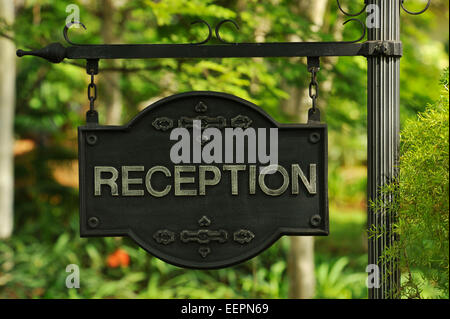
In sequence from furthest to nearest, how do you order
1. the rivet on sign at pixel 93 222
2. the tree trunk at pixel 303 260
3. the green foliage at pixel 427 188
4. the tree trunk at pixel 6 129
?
the tree trunk at pixel 6 129, the tree trunk at pixel 303 260, the rivet on sign at pixel 93 222, the green foliage at pixel 427 188

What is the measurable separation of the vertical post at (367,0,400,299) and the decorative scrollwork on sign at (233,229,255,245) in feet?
1.73

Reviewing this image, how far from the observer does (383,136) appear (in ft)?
6.46

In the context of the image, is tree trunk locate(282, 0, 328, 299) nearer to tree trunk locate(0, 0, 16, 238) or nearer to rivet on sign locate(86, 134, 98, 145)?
rivet on sign locate(86, 134, 98, 145)

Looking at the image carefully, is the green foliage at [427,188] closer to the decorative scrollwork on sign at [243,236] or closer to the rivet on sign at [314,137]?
the rivet on sign at [314,137]

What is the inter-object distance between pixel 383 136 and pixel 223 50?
79 cm

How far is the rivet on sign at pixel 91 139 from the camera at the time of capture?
191 centimetres

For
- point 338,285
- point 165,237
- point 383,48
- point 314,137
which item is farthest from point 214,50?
point 338,285

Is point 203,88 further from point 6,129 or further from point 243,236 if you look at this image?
point 6,129

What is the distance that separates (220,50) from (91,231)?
0.95 metres

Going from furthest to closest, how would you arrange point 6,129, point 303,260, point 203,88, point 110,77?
point 110,77
point 6,129
point 303,260
point 203,88

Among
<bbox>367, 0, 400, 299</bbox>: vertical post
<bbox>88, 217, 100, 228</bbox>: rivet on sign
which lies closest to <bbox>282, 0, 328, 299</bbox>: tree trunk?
<bbox>367, 0, 400, 299</bbox>: vertical post

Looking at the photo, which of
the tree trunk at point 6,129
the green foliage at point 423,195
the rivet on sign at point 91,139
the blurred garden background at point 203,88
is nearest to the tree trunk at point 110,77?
the blurred garden background at point 203,88

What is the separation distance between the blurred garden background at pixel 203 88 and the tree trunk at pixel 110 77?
24mm

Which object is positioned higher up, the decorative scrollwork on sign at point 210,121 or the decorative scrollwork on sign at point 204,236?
the decorative scrollwork on sign at point 210,121
